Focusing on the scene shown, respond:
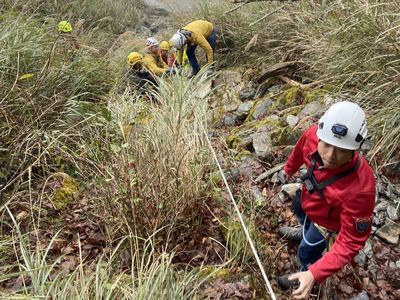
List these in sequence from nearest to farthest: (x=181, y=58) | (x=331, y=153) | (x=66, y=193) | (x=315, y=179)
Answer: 1. (x=331, y=153)
2. (x=315, y=179)
3. (x=66, y=193)
4. (x=181, y=58)

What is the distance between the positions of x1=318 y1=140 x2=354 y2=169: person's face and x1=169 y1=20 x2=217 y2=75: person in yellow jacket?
5.34 m

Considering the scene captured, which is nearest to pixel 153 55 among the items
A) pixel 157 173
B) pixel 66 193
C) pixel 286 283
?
pixel 66 193

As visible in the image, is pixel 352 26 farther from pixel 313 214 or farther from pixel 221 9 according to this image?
pixel 221 9

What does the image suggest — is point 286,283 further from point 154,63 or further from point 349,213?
point 154,63

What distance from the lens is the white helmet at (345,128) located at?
211 centimetres

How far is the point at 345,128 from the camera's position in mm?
2100

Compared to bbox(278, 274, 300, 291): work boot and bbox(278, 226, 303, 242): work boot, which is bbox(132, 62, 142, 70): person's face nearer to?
bbox(278, 226, 303, 242): work boot

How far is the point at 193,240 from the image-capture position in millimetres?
3195

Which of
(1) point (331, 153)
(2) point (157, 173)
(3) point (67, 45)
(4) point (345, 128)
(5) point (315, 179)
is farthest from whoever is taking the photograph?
(3) point (67, 45)

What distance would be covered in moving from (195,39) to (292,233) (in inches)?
192

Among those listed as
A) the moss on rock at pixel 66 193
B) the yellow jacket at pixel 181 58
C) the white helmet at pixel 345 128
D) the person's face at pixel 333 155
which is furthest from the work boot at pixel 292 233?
the yellow jacket at pixel 181 58

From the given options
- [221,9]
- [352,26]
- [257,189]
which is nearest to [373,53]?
[352,26]

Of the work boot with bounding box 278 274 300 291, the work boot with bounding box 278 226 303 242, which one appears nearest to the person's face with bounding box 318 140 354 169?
the work boot with bounding box 278 274 300 291

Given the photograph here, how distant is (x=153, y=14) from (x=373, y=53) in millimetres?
13882
